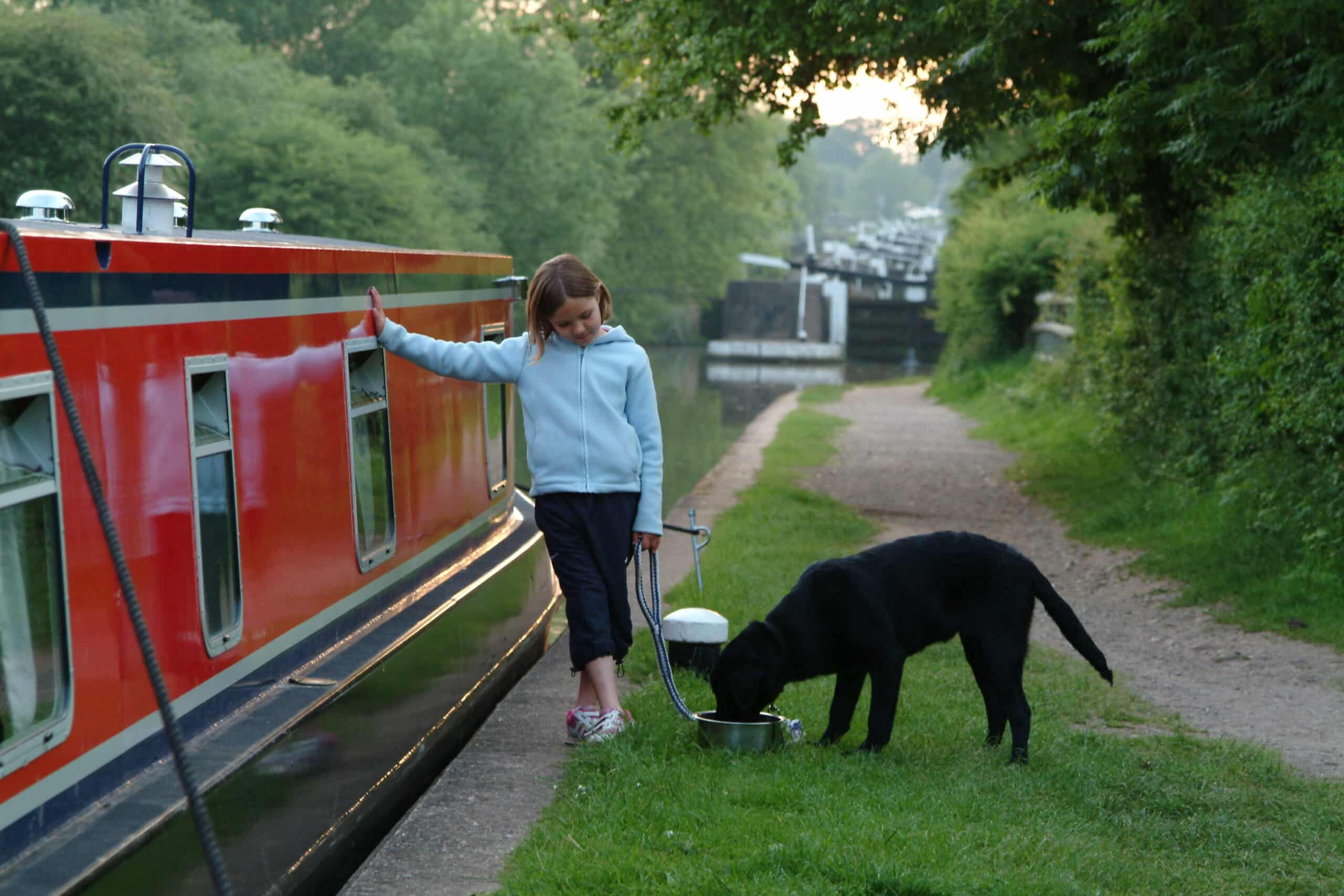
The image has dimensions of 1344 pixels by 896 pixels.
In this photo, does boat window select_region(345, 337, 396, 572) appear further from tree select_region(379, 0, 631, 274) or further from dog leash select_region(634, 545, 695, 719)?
tree select_region(379, 0, 631, 274)

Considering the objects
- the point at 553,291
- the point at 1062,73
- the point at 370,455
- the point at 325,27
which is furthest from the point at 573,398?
→ the point at 325,27

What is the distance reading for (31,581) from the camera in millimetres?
2674

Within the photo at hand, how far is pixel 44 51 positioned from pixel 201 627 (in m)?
26.3

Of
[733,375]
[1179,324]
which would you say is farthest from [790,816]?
[733,375]

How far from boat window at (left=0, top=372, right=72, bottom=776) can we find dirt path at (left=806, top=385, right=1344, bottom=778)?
162 inches

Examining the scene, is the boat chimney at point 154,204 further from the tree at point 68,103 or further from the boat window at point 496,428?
the tree at point 68,103

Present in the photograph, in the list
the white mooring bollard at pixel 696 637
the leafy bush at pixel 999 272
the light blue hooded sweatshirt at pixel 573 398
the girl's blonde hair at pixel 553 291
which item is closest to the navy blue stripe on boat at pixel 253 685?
the light blue hooded sweatshirt at pixel 573 398

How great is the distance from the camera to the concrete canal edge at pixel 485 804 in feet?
12.1

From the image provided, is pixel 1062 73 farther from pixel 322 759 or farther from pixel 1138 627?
pixel 322 759

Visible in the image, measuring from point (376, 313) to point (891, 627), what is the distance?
1.85 metres

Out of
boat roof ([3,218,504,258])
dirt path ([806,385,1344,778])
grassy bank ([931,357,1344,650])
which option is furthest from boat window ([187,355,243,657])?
grassy bank ([931,357,1344,650])

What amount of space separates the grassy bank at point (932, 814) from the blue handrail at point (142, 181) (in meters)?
1.86

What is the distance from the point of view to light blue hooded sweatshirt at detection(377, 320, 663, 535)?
14.7 ft

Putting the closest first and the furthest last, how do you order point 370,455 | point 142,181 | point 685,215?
point 142,181, point 370,455, point 685,215
